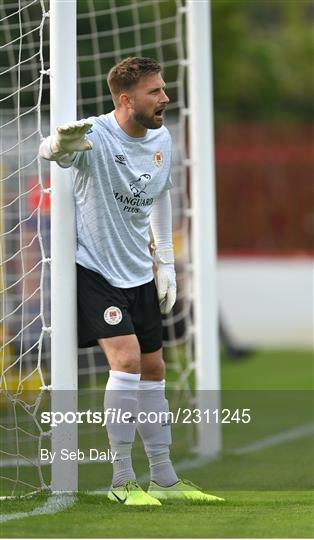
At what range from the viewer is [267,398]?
428 inches

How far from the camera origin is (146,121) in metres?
5.83

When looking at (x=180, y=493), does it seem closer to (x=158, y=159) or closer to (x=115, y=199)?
(x=115, y=199)

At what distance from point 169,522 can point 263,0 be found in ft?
100

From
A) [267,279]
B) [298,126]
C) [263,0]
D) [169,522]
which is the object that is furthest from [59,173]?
[263,0]

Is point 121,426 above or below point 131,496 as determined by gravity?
above

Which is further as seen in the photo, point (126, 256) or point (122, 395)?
point (126, 256)

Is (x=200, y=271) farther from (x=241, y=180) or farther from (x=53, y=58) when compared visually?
(x=241, y=180)

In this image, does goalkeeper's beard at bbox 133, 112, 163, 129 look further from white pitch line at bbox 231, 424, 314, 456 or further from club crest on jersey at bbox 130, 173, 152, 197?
white pitch line at bbox 231, 424, 314, 456

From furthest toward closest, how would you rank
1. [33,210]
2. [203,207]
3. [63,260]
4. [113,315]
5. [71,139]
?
[33,210], [203,207], [63,260], [113,315], [71,139]

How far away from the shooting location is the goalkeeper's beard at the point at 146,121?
229 inches

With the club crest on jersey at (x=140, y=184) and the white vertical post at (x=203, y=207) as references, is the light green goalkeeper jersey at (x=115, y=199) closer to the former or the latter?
the club crest on jersey at (x=140, y=184)

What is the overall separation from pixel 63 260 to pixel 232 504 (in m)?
1.22

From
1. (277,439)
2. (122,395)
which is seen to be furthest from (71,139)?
(277,439)

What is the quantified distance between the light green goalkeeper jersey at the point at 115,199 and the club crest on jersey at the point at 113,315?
0.38 ft
